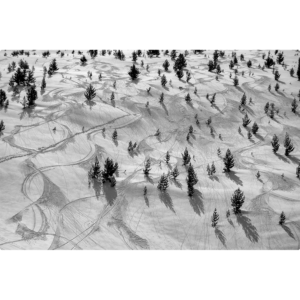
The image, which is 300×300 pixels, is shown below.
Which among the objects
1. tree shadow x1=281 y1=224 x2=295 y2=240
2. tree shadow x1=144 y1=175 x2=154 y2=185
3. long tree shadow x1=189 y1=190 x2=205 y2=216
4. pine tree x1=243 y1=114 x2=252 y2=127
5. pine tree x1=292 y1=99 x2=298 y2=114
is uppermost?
pine tree x1=292 y1=99 x2=298 y2=114

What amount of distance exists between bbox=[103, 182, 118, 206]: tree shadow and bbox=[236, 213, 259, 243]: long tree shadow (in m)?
6.48

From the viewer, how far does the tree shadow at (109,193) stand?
11.5 meters

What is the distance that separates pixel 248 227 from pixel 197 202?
8.83ft

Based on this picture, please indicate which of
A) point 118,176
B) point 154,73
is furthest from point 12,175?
point 154,73

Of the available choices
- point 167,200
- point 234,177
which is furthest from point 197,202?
point 234,177

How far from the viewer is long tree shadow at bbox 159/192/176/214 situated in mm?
11423

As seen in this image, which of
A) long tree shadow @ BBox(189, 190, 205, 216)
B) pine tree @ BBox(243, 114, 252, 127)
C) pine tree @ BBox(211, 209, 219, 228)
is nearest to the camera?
pine tree @ BBox(211, 209, 219, 228)

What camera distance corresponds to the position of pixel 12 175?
37.9 ft

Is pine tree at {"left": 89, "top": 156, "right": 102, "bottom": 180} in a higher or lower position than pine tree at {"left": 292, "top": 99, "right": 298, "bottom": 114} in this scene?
lower

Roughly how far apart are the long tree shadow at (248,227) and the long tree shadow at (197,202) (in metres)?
1.85

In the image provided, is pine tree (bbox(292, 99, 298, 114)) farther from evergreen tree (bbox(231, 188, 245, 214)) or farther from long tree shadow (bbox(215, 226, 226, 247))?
long tree shadow (bbox(215, 226, 226, 247))

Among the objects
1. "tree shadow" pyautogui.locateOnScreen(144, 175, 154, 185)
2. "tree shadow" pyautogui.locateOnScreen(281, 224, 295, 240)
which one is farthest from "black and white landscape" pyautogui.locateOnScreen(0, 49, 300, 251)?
"tree shadow" pyautogui.locateOnScreen(144, 175, 154, 185)

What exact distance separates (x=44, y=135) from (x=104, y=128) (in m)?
4.26

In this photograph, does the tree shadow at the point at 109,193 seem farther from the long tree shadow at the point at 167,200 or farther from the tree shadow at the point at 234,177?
the tree shadow at the point at 234,177
